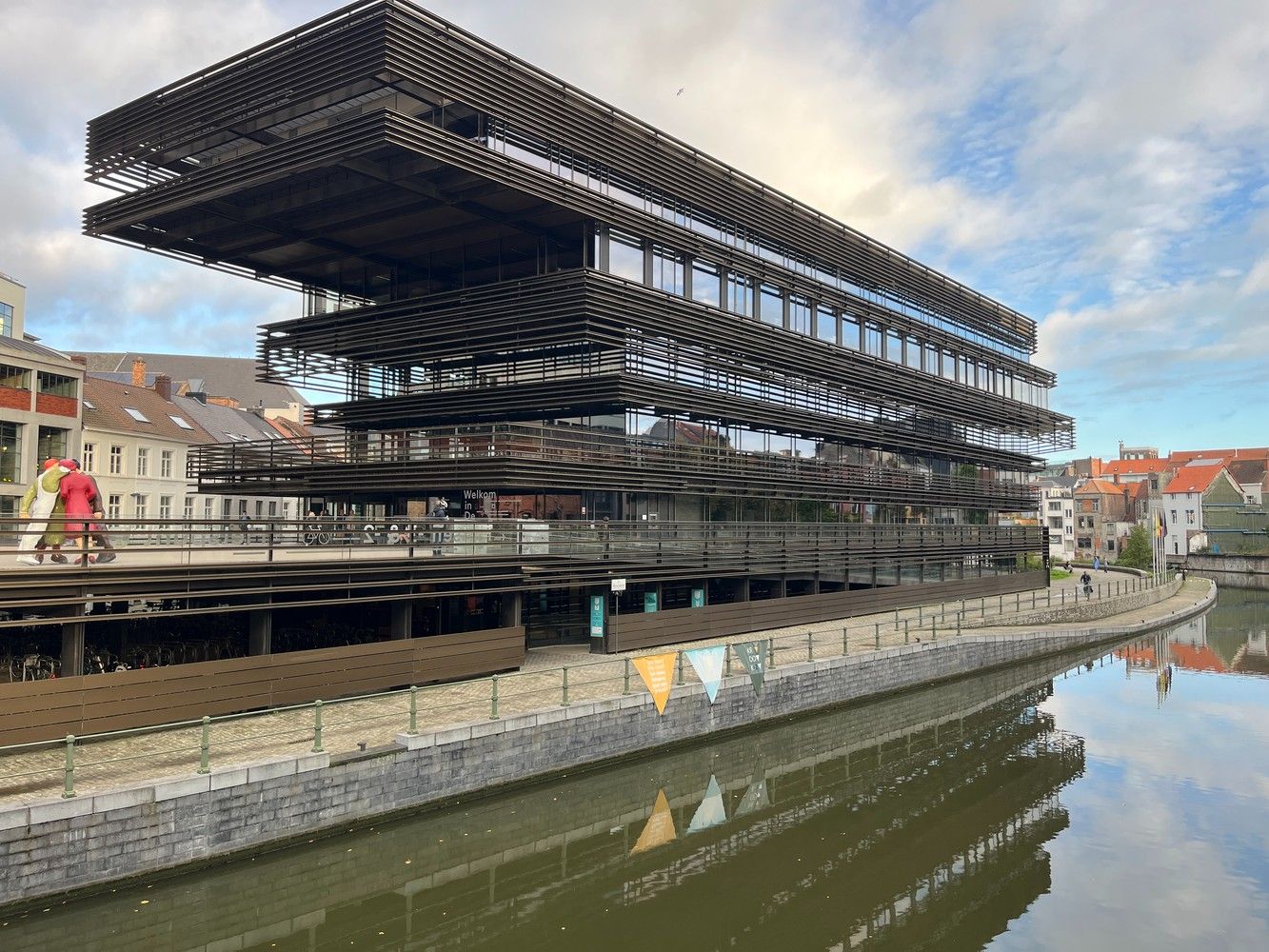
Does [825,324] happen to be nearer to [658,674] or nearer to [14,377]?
[658,674]

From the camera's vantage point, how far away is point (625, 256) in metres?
28.1

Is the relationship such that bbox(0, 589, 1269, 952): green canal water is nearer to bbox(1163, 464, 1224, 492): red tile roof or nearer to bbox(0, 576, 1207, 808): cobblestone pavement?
bbox(0, 576, 1207, 808): cobblestone pavement

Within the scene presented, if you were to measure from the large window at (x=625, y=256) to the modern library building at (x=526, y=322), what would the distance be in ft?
0.33

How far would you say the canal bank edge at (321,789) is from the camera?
1075 cm

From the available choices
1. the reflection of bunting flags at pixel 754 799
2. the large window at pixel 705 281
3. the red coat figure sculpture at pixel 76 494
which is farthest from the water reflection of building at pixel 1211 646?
the red coat figure sculpture at pixel 76 494

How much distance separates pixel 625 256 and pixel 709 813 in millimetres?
17563

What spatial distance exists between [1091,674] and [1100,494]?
271ft

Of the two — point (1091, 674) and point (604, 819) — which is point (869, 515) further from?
point (604, 819)

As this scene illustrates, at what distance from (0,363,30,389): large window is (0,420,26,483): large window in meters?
1.51

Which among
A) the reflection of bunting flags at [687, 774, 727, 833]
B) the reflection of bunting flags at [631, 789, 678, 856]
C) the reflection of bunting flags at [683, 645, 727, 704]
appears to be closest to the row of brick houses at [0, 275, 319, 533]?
the reflection of bunting flags at [683, 645, 727, 704]

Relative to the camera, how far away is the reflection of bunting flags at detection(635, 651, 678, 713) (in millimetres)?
17844

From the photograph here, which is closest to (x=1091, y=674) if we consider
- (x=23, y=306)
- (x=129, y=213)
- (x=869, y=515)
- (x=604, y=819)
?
(x=869, y=515)

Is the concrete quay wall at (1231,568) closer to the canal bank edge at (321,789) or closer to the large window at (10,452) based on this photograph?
the canal bank edge at (321,789)

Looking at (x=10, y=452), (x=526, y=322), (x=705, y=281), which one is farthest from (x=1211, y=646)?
(x=10, y=452)
